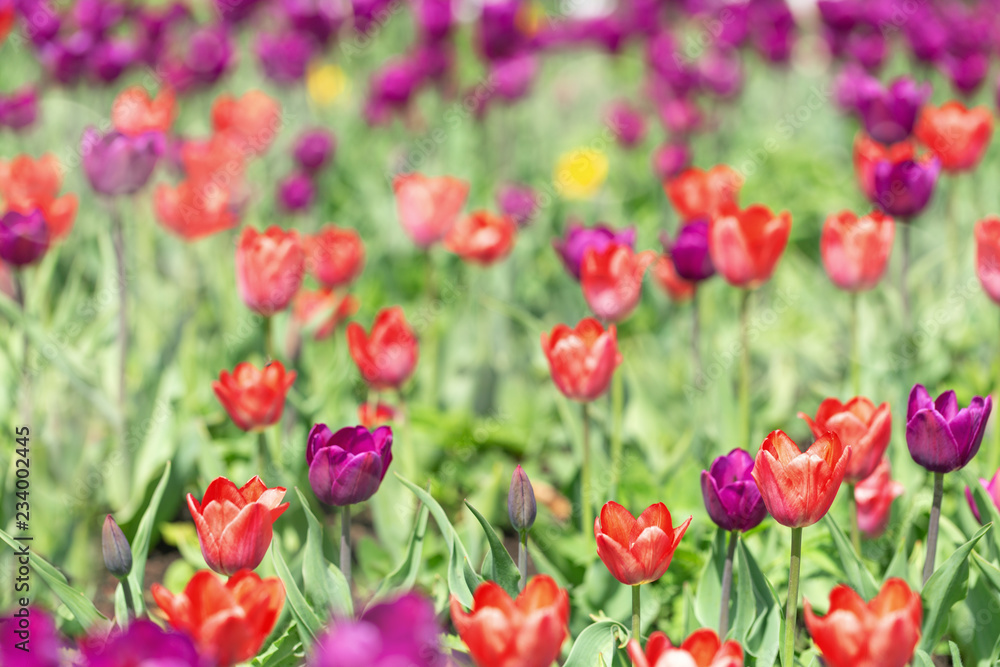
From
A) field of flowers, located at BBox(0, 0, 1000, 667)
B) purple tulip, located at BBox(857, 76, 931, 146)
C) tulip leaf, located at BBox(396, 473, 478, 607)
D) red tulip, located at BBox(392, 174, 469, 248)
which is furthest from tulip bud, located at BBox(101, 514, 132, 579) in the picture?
purple tulip, located at BBox(857, 76, 931, 146)

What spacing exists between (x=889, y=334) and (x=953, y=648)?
163 cm

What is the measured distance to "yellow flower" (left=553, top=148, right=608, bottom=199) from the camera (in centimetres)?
421

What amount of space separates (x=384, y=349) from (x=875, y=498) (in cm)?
96

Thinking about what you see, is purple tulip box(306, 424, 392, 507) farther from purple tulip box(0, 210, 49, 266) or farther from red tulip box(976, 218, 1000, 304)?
red tulip box(976, 218, 1000, 304)

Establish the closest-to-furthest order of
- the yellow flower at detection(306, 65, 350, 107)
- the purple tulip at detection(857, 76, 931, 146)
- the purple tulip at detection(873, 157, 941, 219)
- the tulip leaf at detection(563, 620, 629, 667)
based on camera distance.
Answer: the tulip leaf at detection(563, 620, 629, 667) < the purple tulip at detection(873, 157, 941, 219) < the purple tulip at detection(857, 76, 931, 146) < the yellow flower at detection(306, 65, 350, 107)

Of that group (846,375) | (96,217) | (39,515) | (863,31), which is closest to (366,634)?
(39,515)

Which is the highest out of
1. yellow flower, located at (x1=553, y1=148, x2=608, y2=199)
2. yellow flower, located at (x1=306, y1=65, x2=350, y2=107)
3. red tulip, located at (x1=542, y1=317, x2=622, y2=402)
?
red tulip, located at (x1=542, y1=317, x2=622, y2=402)

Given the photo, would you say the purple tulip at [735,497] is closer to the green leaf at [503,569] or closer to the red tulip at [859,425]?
the red tulip at [859,425]

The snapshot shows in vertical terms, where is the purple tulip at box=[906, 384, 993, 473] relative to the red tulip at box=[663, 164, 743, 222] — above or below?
above

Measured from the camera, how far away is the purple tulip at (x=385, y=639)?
78 cm

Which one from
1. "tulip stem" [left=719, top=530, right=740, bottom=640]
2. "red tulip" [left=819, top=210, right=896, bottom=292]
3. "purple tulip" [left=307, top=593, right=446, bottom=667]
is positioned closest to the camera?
"purple tulip" [left=307, top=593, right=446, bottom=667]

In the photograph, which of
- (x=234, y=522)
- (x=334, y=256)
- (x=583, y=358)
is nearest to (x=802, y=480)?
(x=583, y=358)

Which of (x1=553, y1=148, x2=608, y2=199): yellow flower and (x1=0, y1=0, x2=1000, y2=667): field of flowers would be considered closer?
(x1=0, y1=0, x2=1000, y2=667): field of flowers

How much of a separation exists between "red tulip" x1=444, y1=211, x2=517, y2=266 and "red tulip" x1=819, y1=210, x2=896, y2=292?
2.90ft
